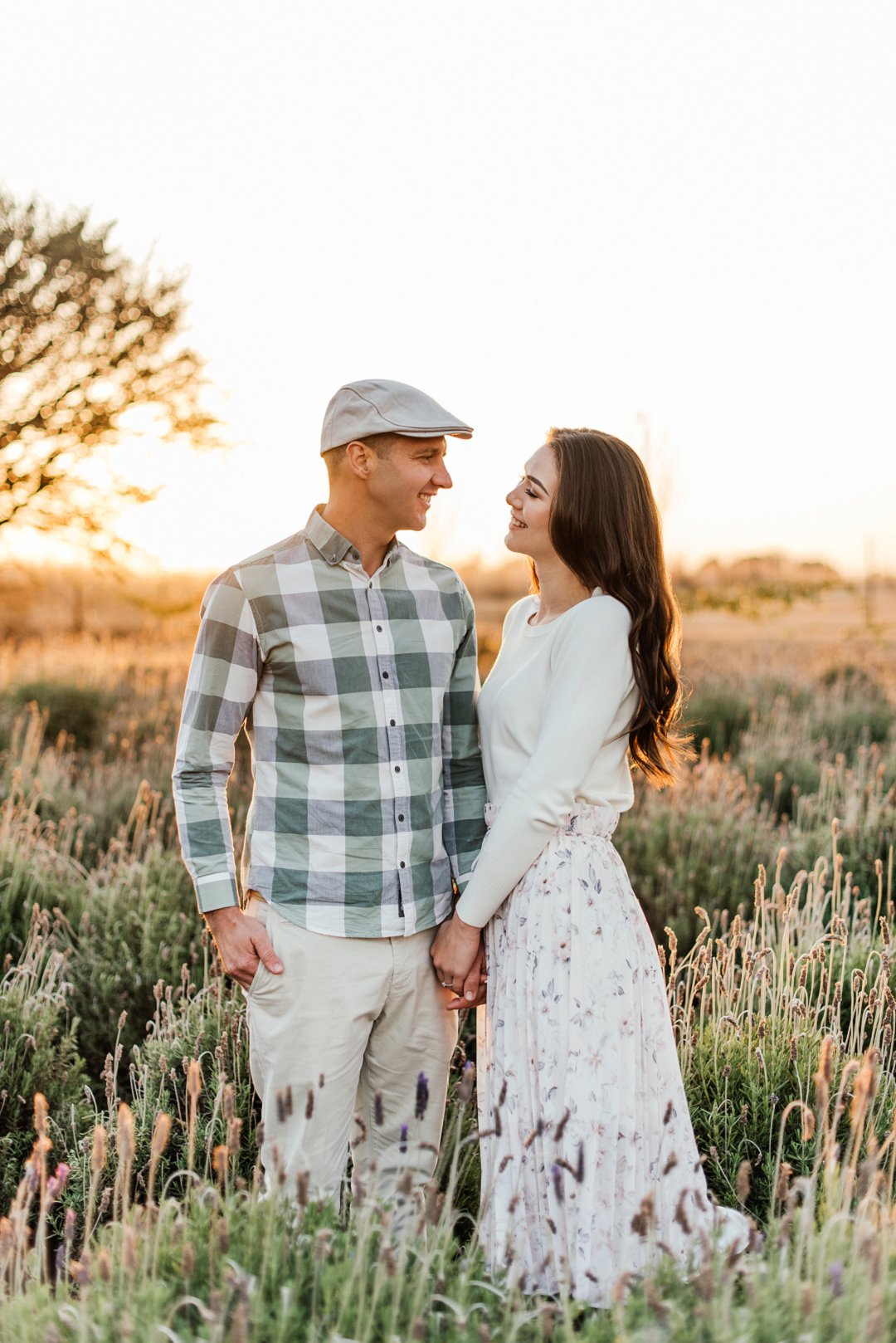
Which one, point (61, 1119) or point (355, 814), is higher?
point (355, 814)

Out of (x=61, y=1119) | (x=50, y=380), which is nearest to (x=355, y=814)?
(x=61, y=1119)

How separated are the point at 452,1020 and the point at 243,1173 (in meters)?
0.91

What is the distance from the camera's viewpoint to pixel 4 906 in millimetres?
4777

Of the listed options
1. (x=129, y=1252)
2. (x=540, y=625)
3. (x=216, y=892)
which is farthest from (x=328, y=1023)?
(x=540, y=625)

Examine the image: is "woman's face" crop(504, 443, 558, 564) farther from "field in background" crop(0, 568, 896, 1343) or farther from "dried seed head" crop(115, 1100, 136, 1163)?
"dried seed head" crop(115, 1100, 136, 1163)

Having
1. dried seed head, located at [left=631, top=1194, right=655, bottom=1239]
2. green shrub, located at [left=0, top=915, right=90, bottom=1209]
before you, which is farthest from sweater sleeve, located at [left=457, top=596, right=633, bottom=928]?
green shrub, located at [left=0, top=915, right=90, bottom=1209]

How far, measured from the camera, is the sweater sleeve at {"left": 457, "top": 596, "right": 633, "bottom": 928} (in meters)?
2.49

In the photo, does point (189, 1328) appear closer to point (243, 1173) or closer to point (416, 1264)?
point (416, 1264)

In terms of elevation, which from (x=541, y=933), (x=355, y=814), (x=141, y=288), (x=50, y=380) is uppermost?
(x=141, y=288)

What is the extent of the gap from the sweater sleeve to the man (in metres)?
0.19

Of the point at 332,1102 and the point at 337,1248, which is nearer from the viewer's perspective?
the point at 337,1248

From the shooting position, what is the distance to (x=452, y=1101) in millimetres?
3398

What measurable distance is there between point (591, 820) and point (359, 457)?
1019mm

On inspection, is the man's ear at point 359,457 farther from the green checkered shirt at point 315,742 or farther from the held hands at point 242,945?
the held hands at point 242,945
